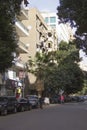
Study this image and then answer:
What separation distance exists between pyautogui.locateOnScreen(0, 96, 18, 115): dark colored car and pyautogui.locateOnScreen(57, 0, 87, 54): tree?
880 centimetres

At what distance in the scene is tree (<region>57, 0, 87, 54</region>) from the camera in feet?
80.8

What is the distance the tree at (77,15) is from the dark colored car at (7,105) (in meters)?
8.80

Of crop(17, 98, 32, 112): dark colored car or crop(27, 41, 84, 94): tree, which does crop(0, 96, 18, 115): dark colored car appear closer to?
crop(17, 98, 32, 112): dark colored car

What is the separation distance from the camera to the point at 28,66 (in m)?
78.2

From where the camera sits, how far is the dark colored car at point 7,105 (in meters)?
36.7

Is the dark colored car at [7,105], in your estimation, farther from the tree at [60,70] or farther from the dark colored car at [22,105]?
the tree at [60,70]

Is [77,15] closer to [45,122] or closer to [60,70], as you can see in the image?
[45,122]

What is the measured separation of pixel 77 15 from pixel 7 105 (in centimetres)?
1472

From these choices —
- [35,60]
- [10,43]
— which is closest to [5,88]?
[35,60]

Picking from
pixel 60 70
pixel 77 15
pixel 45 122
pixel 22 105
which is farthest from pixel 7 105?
pixel 60 70

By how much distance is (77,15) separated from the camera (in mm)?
26031

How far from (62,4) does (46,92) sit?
5749cm

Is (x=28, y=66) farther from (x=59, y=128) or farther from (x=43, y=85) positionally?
(x=59, y=128)

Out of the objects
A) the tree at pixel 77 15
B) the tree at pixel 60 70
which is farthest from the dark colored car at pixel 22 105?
the tree at pixel 60 70
